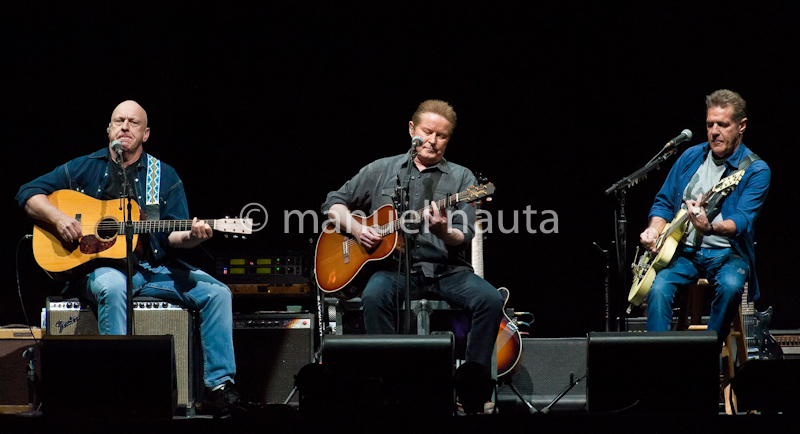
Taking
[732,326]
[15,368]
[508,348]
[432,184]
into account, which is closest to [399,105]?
[432,184]

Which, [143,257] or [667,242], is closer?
[667,242]

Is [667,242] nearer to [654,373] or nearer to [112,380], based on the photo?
[654,373]

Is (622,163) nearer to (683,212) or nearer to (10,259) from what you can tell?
(683,212)

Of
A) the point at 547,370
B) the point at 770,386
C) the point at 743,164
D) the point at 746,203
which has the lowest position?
the point at 547,370

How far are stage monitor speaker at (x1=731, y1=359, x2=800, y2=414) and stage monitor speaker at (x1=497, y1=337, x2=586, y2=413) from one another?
1.81 metres

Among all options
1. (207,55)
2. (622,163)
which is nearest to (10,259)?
(207,55)

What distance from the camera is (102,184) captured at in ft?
15.3

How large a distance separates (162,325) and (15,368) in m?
1.04

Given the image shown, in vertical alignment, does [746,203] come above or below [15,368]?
above

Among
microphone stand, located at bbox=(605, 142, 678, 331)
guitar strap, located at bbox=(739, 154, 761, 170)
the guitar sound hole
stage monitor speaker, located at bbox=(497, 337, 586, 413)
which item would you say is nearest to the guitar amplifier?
the guitar sound hole

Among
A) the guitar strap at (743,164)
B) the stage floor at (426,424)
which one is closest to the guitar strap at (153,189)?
the stage floor at (426,424)

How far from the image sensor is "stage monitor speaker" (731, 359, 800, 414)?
2.99m

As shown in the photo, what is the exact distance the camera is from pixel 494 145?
597 cm

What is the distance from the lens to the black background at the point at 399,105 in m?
5.75
